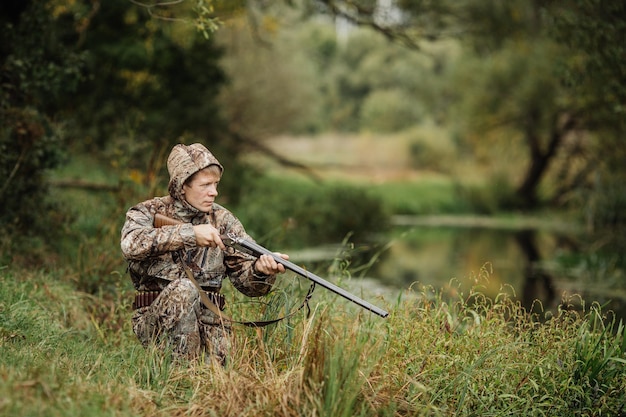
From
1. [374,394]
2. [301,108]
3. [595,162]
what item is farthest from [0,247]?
[301,108]

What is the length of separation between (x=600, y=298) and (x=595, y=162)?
12.4 metres

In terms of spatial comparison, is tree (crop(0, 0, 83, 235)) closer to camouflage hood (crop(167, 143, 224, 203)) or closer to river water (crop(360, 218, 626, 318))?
camouflage hood (crop(167, 143, 224, 203))

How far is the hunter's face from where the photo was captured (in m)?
4.70

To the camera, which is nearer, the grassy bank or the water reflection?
the grassy bank

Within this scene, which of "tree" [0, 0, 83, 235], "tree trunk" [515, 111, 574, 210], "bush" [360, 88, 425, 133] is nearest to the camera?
"tree" [0, 0, 83, 235]

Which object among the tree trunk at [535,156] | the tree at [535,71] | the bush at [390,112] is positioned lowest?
the bush at [390,112]

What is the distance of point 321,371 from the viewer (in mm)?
4023

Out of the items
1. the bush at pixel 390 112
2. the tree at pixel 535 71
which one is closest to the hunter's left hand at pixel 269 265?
the tree at pixel 535 71

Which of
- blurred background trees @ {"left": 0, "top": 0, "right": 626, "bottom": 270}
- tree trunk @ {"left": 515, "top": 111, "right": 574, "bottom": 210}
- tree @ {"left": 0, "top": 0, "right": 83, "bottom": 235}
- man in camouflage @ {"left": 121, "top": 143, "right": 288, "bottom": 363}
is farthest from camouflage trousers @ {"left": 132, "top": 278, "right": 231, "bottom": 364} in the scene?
tree trunk @ {"left": 515, "top": 111, "right": 574, "bottom": 210}

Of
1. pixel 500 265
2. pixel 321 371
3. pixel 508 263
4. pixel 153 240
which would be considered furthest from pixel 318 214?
pixel 321 371

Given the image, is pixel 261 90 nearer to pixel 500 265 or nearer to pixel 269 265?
pixel 500 265

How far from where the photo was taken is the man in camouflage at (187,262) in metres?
4.59

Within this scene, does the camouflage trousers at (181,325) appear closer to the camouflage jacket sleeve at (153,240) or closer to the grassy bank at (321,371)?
the grassy bank at (321,371)

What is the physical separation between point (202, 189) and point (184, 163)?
0.58ft
